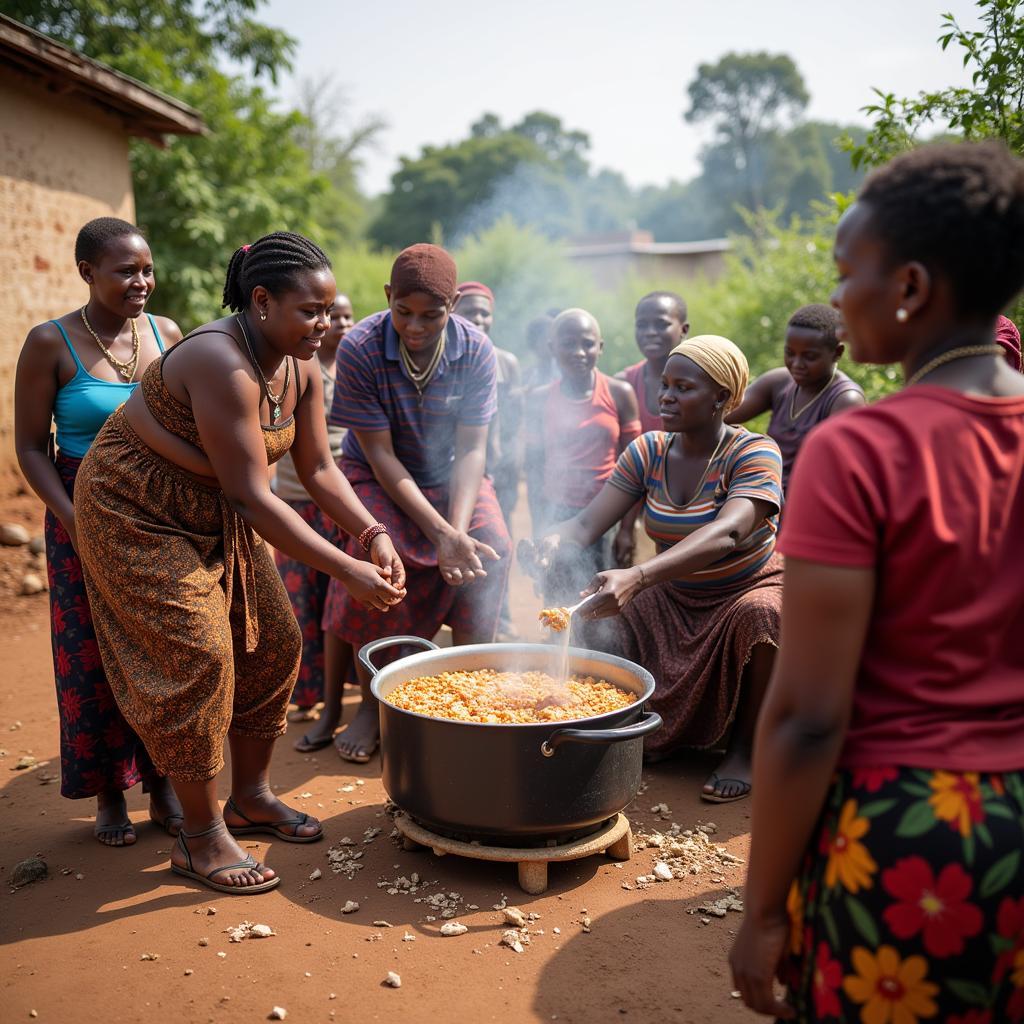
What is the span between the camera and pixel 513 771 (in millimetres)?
3127

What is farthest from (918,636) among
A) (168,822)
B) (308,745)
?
(308,745)

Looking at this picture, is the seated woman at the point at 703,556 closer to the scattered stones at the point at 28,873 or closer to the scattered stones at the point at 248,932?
the scattered stones at the point at 248,932

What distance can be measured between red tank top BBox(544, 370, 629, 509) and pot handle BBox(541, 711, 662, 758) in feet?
9.42

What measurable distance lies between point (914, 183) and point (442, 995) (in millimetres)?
2470

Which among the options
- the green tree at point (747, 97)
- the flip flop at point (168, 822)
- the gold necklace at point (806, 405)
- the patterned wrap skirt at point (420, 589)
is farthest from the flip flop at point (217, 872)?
the green tree at point (747, 97)

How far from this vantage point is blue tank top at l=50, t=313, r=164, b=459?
3.62m

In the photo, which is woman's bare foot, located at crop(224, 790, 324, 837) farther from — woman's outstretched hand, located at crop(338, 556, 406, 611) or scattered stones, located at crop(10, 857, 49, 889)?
woman's outstretched hand, located at crop(338, 556, 406, 611)

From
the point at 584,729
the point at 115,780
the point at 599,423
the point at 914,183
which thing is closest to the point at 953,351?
the point at 914,183

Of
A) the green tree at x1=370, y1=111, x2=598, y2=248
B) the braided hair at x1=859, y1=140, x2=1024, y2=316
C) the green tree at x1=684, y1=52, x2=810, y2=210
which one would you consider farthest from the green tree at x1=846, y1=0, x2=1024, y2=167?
the green tree at x1=684, y1=52, x2=810, y2=210

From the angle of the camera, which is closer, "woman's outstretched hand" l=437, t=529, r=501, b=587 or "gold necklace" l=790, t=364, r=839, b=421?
"woman's outstretched hand" l=437, t=529, r=501, b=587

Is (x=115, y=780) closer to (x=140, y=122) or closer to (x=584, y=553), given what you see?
(x=584, y=553)

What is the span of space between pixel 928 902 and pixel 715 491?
9.14 feet

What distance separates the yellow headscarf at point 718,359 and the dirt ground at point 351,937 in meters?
1.85

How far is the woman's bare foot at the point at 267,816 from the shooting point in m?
3.72
